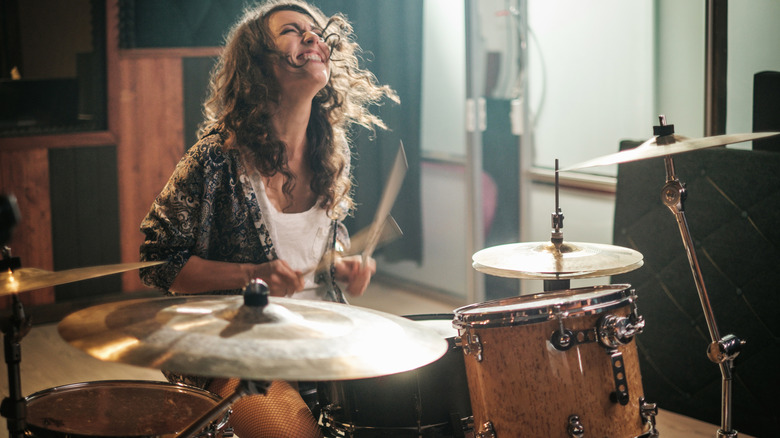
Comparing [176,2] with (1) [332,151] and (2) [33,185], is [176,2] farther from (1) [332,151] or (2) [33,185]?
(1) [332,151]

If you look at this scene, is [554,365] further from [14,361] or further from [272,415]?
[14,361]

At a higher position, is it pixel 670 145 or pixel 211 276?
pixel 670 145

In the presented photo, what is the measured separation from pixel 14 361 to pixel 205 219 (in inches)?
23.9

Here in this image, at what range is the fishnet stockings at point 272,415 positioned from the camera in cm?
176

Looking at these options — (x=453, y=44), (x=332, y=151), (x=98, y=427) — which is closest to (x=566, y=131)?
(x=453, y=44)

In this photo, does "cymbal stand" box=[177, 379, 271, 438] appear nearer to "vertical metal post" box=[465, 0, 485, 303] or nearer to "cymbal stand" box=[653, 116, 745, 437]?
"cymbal stand" box=[653, 116, 745, 437]

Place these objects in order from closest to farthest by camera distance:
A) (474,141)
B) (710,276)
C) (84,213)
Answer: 1. (710,276)
2. (474,141)
3. (84,213)

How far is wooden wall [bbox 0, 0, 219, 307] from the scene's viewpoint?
3771mm

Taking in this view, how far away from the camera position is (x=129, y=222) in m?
4.04

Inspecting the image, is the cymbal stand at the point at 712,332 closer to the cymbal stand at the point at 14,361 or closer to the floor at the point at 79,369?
the floor at the point at 79,369

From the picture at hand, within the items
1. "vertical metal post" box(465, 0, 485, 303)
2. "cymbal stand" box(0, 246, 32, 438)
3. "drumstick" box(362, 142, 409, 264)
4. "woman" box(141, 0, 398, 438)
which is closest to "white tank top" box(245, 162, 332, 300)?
"woman" box(141, 0, 398, 438)

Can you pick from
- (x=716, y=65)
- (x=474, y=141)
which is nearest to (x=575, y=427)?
(x=716, y=65)

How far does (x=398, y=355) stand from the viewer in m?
1.11

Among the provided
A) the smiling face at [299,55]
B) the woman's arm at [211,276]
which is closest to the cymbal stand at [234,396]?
the woman's arm at [211,276]
